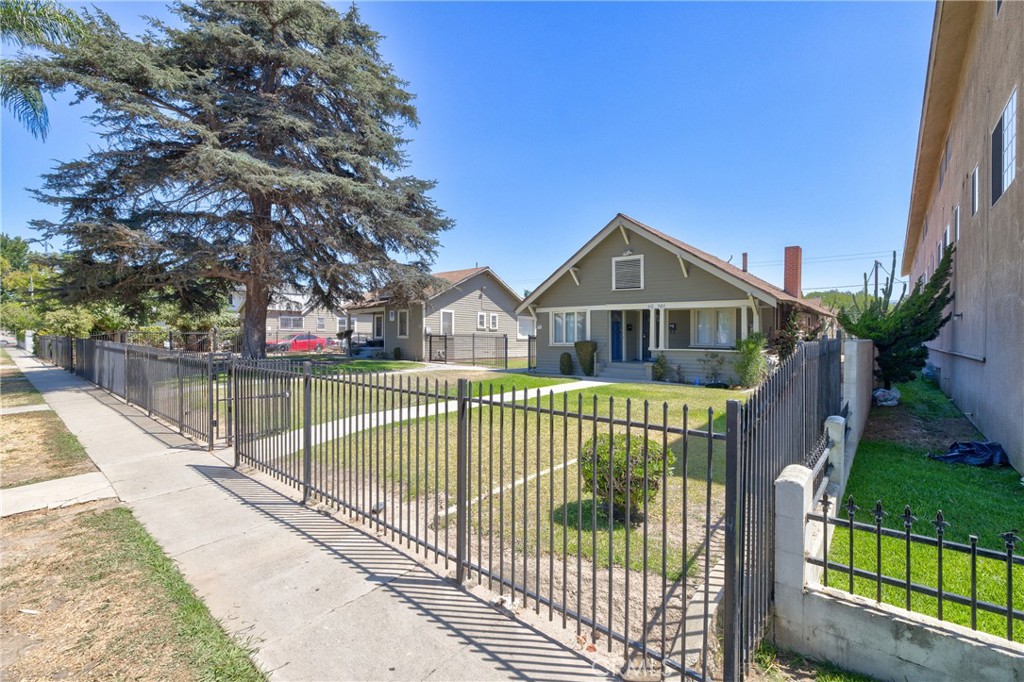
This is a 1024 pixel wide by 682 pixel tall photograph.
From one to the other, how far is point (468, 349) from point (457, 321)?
191 cm

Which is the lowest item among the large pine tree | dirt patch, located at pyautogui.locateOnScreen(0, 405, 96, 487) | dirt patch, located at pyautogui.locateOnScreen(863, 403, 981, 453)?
dirt patch, located at pyautogui.locateOnScreen(0, 405, 96, 487)

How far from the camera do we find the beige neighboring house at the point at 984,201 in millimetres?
6191

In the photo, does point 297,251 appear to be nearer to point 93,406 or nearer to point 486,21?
point 93,406

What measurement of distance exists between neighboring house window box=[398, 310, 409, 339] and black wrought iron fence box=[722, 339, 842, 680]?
25.7 meters

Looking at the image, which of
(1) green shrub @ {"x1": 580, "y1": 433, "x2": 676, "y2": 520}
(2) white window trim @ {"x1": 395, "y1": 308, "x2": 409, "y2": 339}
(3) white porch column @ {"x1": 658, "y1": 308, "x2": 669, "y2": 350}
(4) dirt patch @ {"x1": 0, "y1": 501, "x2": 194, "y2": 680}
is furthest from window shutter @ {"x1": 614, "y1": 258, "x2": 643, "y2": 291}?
(4) dirt patch @ {"x1": 0, "y1": 501, "x2": 194, "y2": 680}

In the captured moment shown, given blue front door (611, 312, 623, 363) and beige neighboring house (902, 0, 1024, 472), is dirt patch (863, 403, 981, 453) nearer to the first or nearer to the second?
beige neighboring house (902, 0, 1024, 472)

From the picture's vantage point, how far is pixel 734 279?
15.9 meters

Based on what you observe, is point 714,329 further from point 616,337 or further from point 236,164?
point 236,164

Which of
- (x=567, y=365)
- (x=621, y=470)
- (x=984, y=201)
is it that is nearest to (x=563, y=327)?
(x=567, y=365)

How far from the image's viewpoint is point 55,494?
572cm

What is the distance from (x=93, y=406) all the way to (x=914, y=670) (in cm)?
1601

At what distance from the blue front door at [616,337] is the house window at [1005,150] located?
12949 millimetres

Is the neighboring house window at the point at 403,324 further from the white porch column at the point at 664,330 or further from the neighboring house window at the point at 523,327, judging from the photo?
the white porch column at the point at 664,330

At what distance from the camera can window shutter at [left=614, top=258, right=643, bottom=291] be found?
61.2 ft
